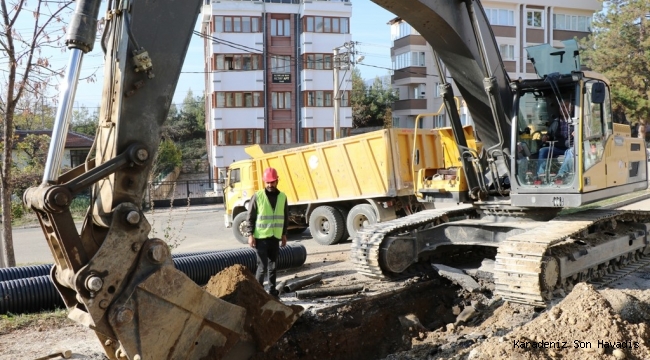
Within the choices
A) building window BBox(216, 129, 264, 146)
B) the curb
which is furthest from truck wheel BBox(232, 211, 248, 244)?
building window BBox(216, 129, 264, 146)

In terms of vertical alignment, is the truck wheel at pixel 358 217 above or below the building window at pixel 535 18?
below

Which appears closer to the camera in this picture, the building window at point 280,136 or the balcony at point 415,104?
the building window at point 280,136

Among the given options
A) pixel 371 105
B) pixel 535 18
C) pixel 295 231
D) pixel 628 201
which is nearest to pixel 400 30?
pixel 371 105

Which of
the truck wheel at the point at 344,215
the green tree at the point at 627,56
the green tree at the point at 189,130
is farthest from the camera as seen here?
the green tree at the point at 189,130

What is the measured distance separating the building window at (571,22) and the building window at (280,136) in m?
20.7

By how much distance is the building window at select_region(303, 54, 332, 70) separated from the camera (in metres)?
36.8

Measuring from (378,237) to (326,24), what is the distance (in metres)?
30.4

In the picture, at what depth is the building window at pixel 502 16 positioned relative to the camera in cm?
4088

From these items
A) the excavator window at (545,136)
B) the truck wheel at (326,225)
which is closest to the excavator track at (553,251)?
the excavator window at (545,136)

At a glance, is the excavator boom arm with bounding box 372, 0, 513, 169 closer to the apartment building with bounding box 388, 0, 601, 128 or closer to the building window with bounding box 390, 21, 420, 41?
the apartment building with bounding box 388, 0, 601, 128

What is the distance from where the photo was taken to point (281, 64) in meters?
37.4

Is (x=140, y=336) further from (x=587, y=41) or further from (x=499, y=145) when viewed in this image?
(x=587, y=41)

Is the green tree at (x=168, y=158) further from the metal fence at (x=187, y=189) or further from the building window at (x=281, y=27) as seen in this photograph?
the building window at (x=281, y=27)

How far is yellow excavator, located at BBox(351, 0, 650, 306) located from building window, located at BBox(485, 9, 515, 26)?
113 ft
